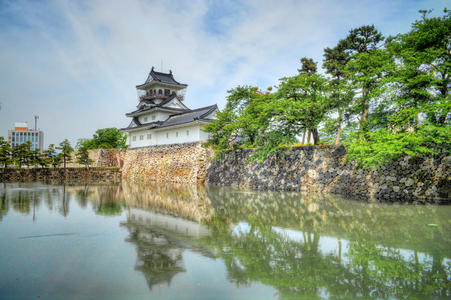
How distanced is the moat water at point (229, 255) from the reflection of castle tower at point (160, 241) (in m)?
0.02

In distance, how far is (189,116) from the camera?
25.7 metres

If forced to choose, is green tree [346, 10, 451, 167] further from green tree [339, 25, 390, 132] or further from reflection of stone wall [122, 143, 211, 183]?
reflection of stone wall [122, 143, 211, 183]

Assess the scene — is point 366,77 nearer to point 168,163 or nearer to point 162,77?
point 168,163

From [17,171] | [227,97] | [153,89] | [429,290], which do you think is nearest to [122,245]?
[429,290]

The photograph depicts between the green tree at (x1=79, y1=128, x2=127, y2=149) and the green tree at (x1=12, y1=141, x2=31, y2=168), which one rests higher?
the green tree at (x1=79, y1=128, x2=127, y2=149)

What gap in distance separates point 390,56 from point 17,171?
32455 millimetres

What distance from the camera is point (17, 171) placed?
28797 mm

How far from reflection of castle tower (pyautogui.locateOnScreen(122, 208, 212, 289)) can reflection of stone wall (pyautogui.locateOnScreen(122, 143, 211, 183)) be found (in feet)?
47.2

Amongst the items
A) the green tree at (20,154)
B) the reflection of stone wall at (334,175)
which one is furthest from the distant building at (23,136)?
the reflection of stone wall at (334,175)

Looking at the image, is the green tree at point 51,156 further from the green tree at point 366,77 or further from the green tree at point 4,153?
the green tree at point 366,77

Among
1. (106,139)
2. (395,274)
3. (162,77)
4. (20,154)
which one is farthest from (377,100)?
(106,139)

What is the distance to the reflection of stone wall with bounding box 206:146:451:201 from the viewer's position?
1052 cm

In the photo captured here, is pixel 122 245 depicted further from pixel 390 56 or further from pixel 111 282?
pixel 390 56

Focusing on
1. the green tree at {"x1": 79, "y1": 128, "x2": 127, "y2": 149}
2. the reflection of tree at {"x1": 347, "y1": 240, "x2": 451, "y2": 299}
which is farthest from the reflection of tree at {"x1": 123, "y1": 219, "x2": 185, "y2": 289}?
the green tree at {"x1": 79, "y1": 128, "x2": 127, "y2": 149}
